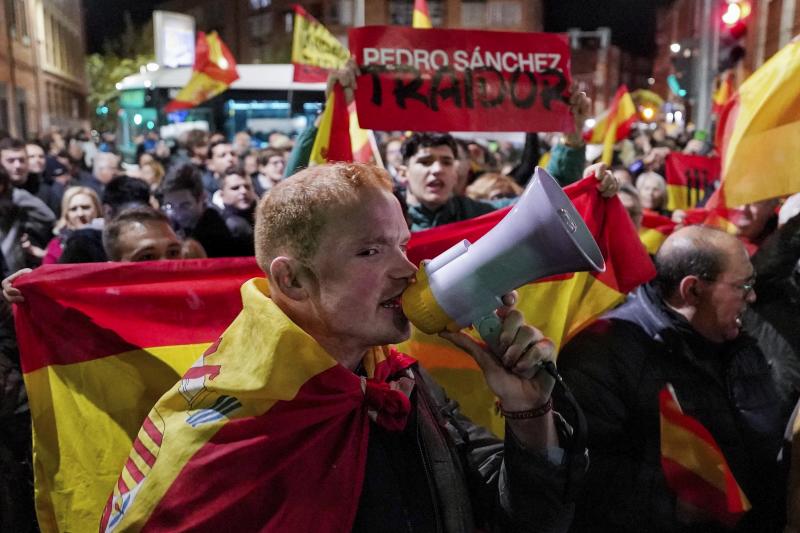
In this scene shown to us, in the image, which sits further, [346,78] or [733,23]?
[733,23]

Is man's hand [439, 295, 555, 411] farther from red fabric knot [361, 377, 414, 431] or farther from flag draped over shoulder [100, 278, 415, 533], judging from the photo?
flag draped over shoulder [100, 278, 415, 533]

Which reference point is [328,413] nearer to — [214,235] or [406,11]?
[214,235]

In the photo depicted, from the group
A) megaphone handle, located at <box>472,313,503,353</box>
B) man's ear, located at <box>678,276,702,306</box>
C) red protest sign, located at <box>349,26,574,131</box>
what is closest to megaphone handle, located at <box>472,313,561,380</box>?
megaphone handle, located at <box>472,313,503,353</box>

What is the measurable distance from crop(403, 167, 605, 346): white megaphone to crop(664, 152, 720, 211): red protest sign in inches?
206

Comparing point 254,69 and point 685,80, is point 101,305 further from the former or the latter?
point 254,69

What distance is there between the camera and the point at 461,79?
4133 millimetres

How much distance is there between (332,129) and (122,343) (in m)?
1.64

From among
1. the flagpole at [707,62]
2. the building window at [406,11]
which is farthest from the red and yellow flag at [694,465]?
the building window at [406,11]

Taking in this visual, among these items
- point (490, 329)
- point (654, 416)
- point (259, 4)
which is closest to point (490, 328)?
point (490, 329)

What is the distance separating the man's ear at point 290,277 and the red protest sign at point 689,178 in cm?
532

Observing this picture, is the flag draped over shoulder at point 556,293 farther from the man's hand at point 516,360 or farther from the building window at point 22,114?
the building window at point 22,114

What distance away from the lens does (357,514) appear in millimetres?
1701

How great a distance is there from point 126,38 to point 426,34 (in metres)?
59.4

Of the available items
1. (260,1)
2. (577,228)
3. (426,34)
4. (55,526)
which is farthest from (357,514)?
(260,1)
